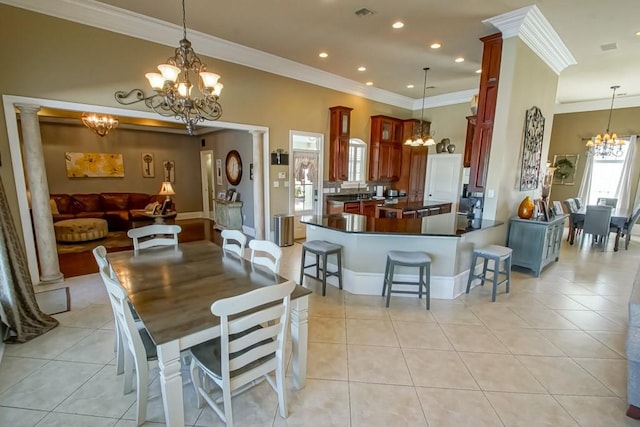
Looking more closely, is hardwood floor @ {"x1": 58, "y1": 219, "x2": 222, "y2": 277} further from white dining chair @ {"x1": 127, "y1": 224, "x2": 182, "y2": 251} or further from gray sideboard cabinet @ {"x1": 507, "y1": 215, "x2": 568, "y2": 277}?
gray sideboard cabinet @ {"x1": 507, "y1": 215, "x2": 568, "y2": 277}

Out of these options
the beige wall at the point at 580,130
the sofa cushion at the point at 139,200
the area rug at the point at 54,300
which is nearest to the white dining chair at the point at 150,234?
the area rug at the point at 54,300

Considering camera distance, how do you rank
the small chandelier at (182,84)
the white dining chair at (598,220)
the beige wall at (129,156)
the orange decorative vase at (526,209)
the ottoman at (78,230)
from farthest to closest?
the beige wall at (129,156)
the white dining chair at (598,220)
the ottoman at (78,230)
the orange decorative vase at (526,209)
the small chandelier at (182,84)

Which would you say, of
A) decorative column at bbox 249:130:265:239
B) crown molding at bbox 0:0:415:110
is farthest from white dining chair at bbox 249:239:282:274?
crown molding at bbox 0:0:415:110

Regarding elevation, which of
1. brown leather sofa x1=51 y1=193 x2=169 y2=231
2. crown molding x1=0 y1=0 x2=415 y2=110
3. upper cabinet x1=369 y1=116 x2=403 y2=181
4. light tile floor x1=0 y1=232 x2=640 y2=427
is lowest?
light tile floor x1=0 y1=232 x2=640 y2=427

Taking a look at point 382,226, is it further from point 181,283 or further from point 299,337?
point 181,283

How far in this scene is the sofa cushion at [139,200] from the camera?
7.54 meters

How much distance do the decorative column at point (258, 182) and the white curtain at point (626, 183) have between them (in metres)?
8.99

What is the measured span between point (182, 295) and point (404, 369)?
1.73 metres

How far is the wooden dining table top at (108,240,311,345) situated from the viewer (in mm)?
1476

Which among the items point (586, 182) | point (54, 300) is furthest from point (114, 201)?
point (586, 182)

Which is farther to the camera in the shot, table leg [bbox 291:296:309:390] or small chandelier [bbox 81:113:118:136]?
small chandelier [bbox 81:113:118:136]

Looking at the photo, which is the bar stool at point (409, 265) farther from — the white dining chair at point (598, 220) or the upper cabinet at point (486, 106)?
the white dining chair at point (598, 220)

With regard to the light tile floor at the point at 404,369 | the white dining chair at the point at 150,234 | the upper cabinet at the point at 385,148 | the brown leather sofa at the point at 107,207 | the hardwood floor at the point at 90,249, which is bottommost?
the light tile floor at the point at 404,369

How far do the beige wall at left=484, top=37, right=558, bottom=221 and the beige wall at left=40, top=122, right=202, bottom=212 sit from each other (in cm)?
792
